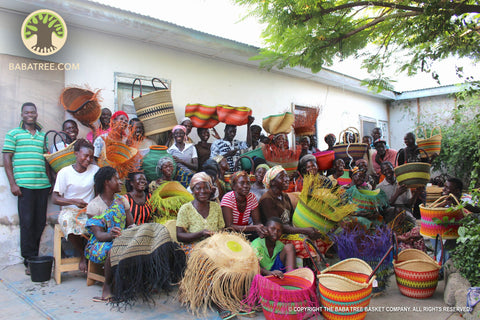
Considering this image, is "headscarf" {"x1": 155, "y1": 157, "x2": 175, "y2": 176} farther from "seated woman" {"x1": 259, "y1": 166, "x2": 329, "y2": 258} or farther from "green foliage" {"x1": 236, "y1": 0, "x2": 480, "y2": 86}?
"green foliage" {"x1": 236, "y1": 0, "x2": 480, "y2": 86}

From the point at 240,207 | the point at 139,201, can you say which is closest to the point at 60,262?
the point at 139,201

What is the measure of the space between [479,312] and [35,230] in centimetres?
483

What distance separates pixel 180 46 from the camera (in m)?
6.62

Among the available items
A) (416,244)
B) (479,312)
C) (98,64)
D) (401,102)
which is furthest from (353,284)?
(401,102)

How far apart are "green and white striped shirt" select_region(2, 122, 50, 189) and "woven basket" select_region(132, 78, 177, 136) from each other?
1528mm

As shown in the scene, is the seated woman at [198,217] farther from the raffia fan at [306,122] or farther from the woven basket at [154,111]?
the raffia fan at [306,122]

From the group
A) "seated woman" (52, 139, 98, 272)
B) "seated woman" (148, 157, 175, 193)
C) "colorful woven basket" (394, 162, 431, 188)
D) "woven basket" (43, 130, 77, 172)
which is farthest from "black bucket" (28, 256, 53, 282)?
"colorful woven basket" (394, 162, 431, 188)

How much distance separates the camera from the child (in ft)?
11.9

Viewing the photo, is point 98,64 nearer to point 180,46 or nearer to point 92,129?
point 92,129

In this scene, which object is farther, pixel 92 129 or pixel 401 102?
pixel 401 102

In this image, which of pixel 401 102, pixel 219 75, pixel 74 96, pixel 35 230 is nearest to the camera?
pixel 35 230

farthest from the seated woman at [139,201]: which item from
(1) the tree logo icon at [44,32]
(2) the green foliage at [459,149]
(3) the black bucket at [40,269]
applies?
(2) the green foliage at [459,149]

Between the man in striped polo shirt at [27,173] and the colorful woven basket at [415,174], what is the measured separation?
16.1 feet

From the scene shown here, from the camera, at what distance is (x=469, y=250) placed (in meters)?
3.54
